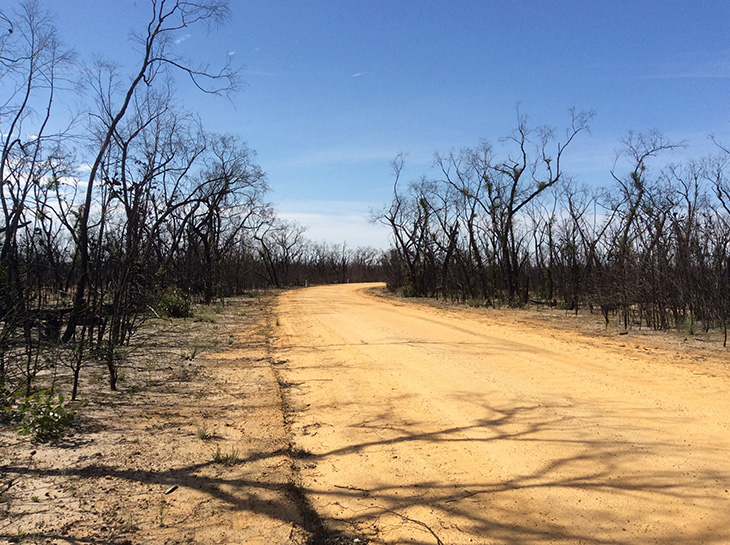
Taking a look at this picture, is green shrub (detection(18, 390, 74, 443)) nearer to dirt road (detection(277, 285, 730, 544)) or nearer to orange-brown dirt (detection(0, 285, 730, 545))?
orange-brown dirt (detection(0, 285, 730, 545))

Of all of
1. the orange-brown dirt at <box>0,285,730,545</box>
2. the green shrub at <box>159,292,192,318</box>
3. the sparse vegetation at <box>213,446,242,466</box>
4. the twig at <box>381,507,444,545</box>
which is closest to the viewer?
the twig at <box>381,507,444,545</box>

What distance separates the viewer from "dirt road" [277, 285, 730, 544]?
10.8 feet

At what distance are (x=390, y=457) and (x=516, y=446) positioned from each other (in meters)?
1.13

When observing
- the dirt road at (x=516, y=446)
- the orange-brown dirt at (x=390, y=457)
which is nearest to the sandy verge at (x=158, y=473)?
the orange-brown dirt at (x=390, y=457)

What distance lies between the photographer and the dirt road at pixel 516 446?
10.8 ft

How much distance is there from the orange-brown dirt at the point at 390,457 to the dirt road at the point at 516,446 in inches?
0.8

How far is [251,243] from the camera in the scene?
49719 millimetres

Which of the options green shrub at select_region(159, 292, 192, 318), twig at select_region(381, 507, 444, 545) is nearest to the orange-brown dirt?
twig at select_region(381, 507, 444, 545)

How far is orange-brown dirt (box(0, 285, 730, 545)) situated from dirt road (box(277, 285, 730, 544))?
0.07 ft

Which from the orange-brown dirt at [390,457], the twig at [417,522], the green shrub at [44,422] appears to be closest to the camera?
the twig at [417,522]

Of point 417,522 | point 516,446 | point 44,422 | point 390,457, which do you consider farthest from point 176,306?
point 417,522

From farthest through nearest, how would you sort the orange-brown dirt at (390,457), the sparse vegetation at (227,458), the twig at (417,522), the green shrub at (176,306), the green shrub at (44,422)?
the green shrub at (176,306), the green shrub at (44,422), the sparse vegetation at (227,458), the orange-brown dirt at (390,457), the twig at (417,522)

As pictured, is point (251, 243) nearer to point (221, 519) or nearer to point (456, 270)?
point (456, 270)

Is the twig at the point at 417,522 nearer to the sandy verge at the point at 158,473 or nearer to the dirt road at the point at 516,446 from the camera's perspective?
the dirt road at the point at 516,446
